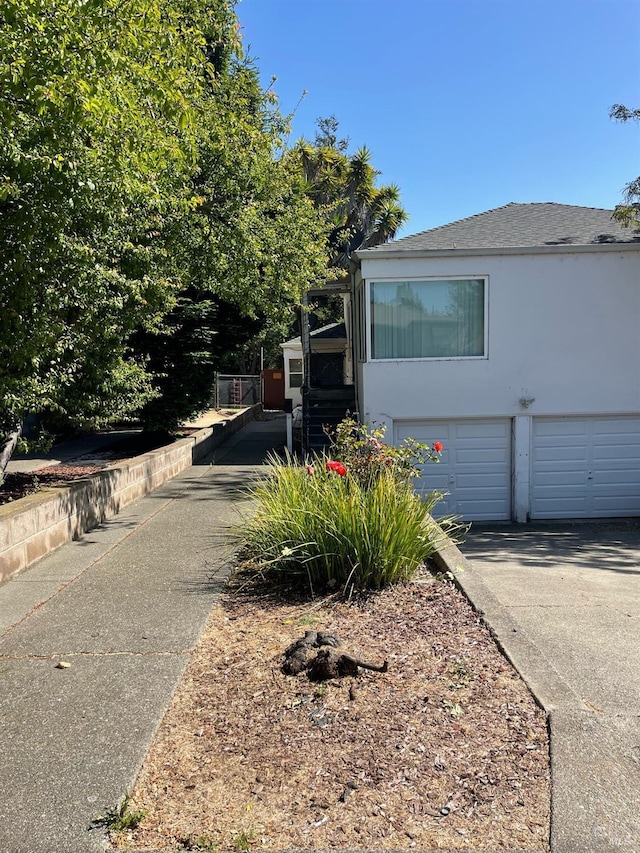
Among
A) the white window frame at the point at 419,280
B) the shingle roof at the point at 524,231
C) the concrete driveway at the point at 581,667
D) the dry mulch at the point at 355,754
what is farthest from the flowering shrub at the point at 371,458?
the shingle roof at the point at 524,231

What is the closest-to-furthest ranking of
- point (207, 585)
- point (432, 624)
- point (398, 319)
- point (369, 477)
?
point (432, 624)
point (207, 585)
point (369, 477)
point (398, 319)

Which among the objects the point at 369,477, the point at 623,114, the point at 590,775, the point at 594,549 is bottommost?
the point at 594,549

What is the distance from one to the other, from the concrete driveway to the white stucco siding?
418cm

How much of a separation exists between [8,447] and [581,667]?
7.32 m

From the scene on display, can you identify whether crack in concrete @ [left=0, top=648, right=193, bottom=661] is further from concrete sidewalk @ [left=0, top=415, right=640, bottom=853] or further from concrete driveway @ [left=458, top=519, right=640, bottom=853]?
concrete driveway @ [left=458, top=519, right=640, bottom=853]

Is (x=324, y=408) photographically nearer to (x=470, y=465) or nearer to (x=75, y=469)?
(x=470, y=465)

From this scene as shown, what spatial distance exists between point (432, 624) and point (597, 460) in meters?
11.2

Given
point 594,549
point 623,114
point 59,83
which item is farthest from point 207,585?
point 623,114

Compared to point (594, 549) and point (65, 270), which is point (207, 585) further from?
point (594, 549)

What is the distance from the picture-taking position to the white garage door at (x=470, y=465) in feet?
46.9

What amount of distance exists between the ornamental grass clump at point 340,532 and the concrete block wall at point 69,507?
2.23 metres

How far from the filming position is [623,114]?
49.8ft

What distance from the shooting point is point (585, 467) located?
14.7 m

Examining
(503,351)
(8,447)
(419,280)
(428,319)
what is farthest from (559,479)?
(8,447)
